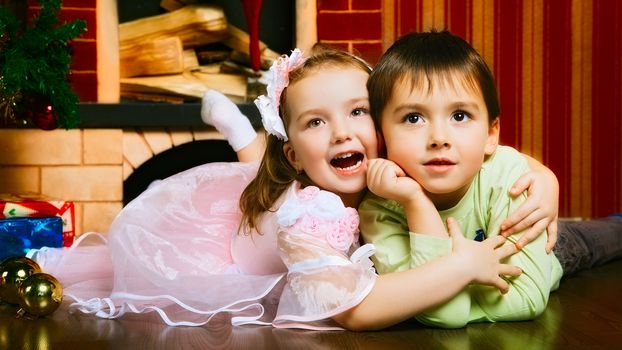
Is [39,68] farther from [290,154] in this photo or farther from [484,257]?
[484,257]

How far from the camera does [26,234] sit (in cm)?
183

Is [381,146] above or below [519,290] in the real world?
above

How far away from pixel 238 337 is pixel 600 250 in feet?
3.52

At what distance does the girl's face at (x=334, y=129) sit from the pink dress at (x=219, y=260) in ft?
0.18

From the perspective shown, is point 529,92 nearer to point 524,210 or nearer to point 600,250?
point 600,250

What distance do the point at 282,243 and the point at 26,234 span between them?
838 millimetres

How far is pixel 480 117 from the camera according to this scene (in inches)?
49.6

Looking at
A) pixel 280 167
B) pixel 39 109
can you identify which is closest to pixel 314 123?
pixel 280 167

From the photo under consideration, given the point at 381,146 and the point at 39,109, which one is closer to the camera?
the point at 381,146

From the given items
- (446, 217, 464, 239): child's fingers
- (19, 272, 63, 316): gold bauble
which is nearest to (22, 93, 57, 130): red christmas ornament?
(19, 272, 63, 316): gold bauble

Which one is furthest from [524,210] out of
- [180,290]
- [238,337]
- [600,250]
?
[600,250]

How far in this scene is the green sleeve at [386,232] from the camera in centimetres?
129

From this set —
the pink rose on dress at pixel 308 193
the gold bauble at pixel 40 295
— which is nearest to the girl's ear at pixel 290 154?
the pink rose on dress at pixel 308 193

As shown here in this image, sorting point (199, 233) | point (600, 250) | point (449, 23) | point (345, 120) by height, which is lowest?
point (600, 250)
